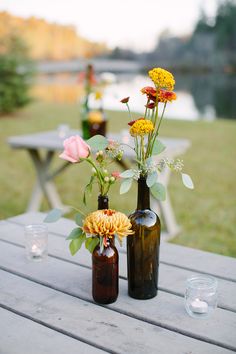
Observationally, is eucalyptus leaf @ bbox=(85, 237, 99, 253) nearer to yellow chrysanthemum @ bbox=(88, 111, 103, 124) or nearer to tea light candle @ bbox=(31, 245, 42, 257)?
tea light candle @ bbox=(31, 245, 42, 257)

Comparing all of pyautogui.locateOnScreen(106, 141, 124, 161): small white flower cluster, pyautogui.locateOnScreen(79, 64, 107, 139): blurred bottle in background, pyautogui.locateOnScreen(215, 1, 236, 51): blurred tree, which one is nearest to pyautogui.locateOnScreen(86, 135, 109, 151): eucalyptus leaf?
pyautogui.locateOnScreen(106, 141, 124, 161): small white flower cluster

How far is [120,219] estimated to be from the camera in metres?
1.07

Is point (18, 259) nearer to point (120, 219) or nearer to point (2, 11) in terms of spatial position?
point (120, 219)

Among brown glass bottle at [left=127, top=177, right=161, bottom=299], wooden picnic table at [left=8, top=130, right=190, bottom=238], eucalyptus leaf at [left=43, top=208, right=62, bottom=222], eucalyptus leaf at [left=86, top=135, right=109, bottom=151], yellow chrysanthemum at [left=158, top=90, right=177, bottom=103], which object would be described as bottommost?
wooden picnic table at [left=8, top=130, right=190, bottom=238]

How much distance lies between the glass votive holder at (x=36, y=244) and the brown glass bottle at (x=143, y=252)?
1.15 feet

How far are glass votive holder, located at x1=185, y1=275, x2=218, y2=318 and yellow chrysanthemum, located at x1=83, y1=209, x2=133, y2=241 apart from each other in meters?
0.21

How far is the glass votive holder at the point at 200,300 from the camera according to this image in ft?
3.52

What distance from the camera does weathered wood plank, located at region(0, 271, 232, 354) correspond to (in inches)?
37.1

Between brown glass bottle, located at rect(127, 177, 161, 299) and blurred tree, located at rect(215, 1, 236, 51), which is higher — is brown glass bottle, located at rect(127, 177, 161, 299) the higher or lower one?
the lower one

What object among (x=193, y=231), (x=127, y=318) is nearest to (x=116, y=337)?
(x=127, y=318)

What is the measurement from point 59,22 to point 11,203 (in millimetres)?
21945

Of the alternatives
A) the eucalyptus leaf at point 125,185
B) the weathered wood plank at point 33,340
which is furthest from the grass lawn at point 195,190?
the weathered wood plank at point 33,340

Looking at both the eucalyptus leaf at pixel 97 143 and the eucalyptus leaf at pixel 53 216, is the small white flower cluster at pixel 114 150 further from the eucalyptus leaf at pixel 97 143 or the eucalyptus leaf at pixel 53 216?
the eucalyptus leaf at pixel 53 216

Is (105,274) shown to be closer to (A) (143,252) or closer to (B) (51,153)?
(A) (143,252)
